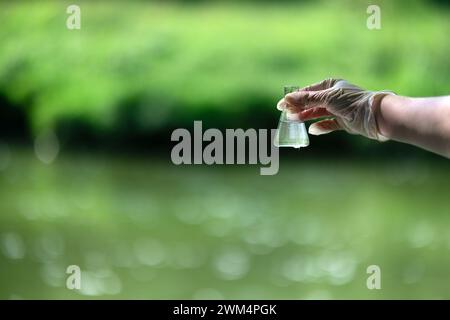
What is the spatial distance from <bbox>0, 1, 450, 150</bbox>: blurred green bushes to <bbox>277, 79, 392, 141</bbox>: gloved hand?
2307 mm

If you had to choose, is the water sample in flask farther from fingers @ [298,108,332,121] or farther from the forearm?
the forearm

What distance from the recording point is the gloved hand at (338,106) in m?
1.51

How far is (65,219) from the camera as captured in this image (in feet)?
12.5

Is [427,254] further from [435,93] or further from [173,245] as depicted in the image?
[173,245]

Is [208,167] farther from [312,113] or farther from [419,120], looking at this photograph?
[419,120]

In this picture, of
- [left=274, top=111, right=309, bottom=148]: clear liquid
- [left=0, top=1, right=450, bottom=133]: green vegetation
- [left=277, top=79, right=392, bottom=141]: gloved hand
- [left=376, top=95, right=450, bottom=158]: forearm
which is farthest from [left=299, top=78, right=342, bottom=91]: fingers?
[left=0, top=1, right=450, bottom=133]: green vegetation

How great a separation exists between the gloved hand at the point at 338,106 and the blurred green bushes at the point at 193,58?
7.57ft

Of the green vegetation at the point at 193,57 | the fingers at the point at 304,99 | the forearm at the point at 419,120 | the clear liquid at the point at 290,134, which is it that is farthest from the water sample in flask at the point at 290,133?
the green vegetation at the point at 193,57

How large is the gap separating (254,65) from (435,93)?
1.03 meters

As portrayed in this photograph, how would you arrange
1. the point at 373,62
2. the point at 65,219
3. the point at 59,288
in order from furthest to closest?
the point at 373,62 < the point at 65,219 < the point at 59,288

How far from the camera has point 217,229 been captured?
Result: 382cm

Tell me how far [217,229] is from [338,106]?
2.30 metres

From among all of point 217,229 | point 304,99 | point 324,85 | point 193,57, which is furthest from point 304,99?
point 193,57
